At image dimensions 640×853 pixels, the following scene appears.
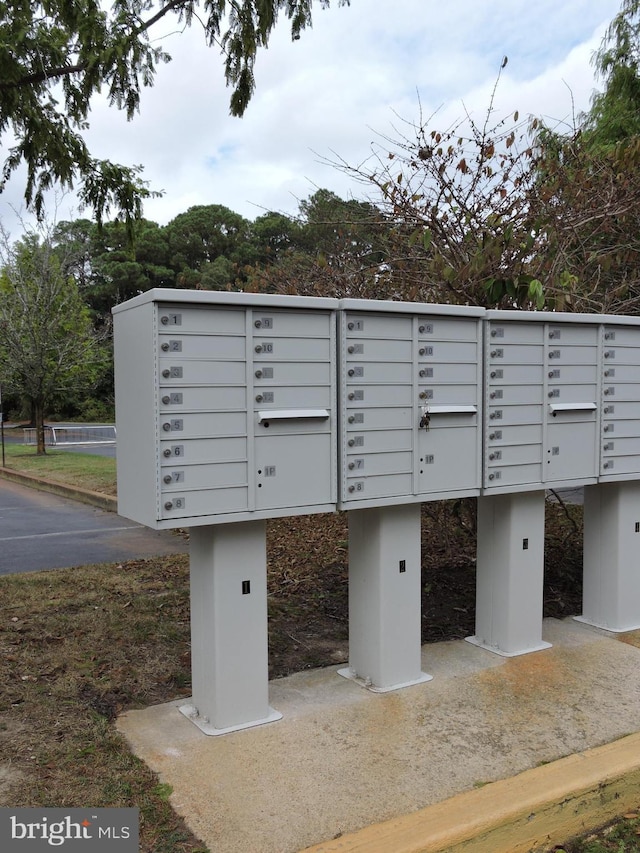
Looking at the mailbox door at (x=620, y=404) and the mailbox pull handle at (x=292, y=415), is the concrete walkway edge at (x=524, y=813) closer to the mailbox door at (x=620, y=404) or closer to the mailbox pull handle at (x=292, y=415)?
the mailbox pull handle at (x=292, y=415)

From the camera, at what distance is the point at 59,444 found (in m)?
22.9

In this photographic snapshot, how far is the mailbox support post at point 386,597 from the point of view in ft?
13.5

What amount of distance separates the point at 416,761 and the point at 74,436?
24556mm

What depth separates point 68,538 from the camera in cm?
855

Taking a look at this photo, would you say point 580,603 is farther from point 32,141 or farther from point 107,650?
point 32,141

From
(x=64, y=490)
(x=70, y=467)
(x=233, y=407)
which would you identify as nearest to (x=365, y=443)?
(x=233, y=407)

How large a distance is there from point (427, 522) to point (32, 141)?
5.27m

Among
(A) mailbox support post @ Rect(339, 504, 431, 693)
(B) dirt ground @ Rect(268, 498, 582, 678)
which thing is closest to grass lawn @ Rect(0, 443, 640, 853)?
(B) dirt ground @ Rect(268, 498, 582, 678)

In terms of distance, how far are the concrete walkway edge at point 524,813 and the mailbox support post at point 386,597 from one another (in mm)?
1057

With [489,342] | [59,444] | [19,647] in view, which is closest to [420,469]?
[489,342]

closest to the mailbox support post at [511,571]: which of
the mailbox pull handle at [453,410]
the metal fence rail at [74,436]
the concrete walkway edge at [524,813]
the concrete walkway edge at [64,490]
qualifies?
the mailbox pull handle at [453,410]

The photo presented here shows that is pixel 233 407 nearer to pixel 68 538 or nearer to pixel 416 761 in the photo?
pixel 416 761

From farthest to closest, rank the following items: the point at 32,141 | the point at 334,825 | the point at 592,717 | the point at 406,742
→ the point at 32,141 < the point at 592,717 < the point at 406,742 < the point at 334,825

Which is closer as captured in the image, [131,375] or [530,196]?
[131,375]
